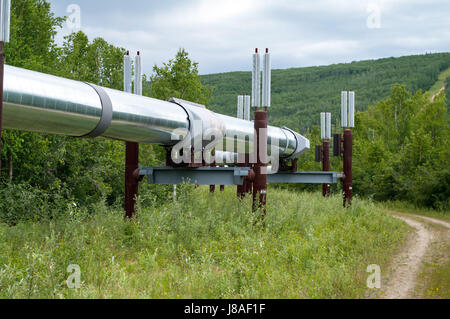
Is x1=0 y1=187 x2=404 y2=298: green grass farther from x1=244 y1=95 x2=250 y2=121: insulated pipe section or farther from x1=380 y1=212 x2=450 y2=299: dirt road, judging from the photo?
x1=244 y1=95 x2=250 y2=121: insulated pipe section

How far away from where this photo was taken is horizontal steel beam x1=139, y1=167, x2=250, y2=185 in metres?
9.88

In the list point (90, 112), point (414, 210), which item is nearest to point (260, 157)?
point (90, 112)

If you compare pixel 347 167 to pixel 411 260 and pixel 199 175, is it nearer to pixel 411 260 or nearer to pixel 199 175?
pixel 411 260

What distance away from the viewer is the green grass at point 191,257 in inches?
220

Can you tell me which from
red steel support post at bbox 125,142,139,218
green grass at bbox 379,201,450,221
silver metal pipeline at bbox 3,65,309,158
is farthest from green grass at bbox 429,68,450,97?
silver metal pipeline at bbox 3,65,309,158

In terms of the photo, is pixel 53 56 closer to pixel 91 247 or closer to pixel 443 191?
pixel 91 247

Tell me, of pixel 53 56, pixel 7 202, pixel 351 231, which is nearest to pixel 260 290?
pixel 351 231

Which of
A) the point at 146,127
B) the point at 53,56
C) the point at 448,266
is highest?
the point at 53,56

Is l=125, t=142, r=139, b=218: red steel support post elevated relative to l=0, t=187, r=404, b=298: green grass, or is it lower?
elevated

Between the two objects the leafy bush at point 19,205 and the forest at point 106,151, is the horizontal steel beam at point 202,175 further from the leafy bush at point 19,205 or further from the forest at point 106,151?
the leafy bush at point 19,205

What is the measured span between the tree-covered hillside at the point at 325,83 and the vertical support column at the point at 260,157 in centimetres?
9209

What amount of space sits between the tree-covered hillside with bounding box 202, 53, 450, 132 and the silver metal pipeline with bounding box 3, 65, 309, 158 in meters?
93.8

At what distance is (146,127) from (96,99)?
1.30 metres

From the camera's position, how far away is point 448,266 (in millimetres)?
8227
